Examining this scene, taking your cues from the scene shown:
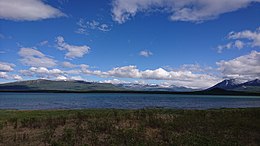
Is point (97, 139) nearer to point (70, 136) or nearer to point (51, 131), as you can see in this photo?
point (70, 136)

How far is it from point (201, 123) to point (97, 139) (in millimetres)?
11930

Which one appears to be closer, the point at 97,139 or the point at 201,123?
the point at 97,139

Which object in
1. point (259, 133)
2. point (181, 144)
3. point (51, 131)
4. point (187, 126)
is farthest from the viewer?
point (187, 126)

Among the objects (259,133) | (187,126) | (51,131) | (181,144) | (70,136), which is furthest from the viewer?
(187,126)

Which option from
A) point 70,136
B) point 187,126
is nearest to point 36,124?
point 70,136

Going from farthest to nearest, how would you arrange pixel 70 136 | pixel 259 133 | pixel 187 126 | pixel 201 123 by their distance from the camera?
1. pixel 201 123
2. pixel 187 126
3. pixel 259 133
4. pixel 70 136

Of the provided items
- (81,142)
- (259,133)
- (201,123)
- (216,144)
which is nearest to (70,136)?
(81,142)

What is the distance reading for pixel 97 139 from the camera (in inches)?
856

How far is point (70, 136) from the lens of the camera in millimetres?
22250

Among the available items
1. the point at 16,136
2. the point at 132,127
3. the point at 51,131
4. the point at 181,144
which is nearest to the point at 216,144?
the point at 181,144

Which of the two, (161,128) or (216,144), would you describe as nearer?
(216,144)

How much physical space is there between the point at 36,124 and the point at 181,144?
45.6ft

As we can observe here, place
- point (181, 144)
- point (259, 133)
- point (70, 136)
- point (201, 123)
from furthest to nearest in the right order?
point (201, 123)
point (259, 133)
point (70, 136)
point (181, 144)

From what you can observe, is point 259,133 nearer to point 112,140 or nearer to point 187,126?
point 187,126
